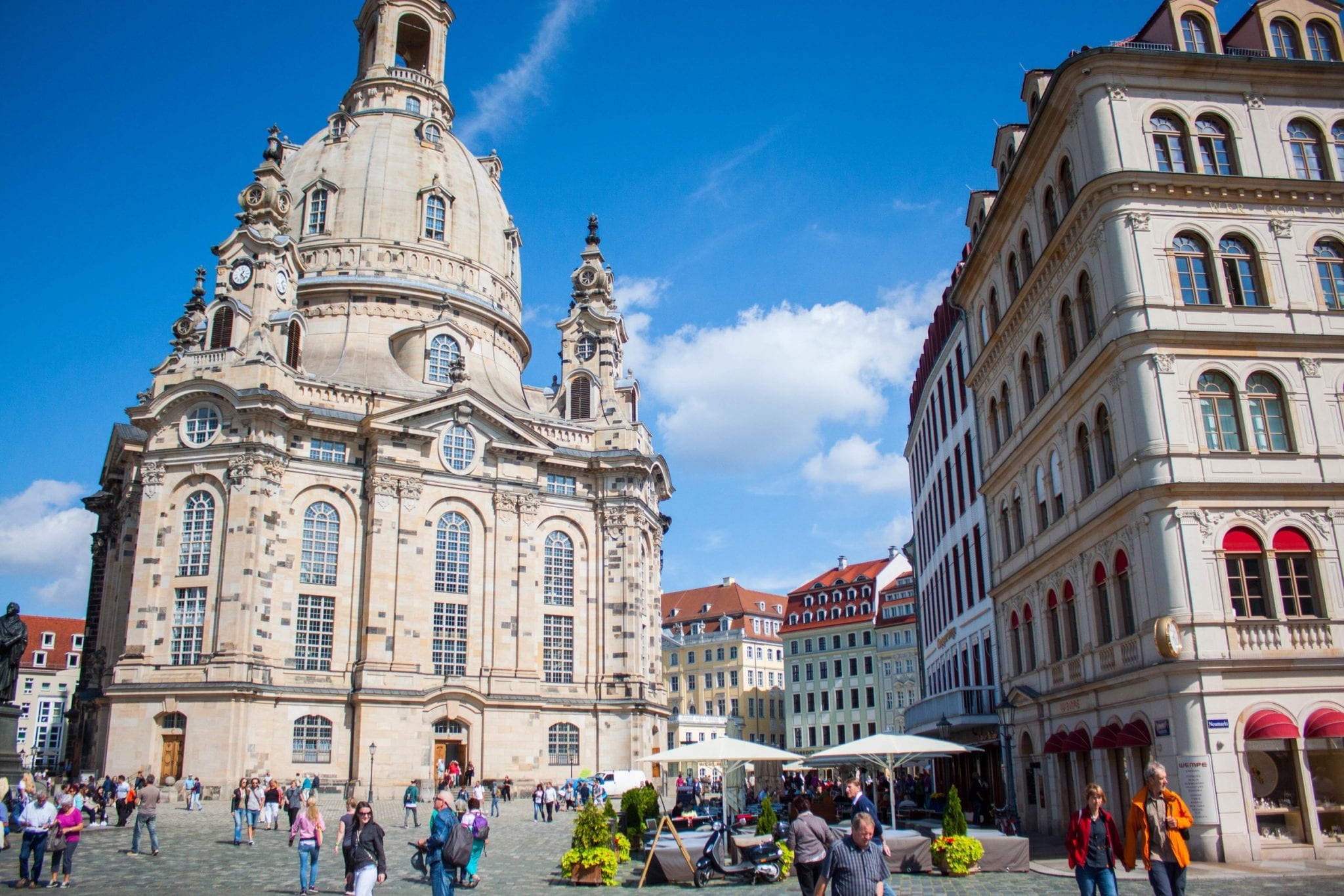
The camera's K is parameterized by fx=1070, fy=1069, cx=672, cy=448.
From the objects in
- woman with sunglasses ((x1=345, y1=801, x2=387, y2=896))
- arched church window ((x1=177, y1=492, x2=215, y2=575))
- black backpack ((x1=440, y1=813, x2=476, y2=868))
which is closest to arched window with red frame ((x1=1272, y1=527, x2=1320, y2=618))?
black backpack ((x1=440, y1=813, x2=476, y2=868))

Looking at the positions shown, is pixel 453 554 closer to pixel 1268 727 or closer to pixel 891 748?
pixel 891 748

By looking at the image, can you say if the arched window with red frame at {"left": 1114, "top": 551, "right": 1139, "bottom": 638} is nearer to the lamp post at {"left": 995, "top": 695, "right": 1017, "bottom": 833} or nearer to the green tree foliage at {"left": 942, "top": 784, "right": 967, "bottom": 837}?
the green tree foliage at {"left": 942, "top": 784, "right": 967, "bottom": 837}

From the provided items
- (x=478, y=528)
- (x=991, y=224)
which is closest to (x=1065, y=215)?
(x=991, y=224)

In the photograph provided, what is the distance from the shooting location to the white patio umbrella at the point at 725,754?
89.3 feet

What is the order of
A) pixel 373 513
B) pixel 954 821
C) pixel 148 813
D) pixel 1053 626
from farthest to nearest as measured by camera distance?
1. pixel 373 513
2. pixel 1053 626
3. pixel 148 813
4. pixel 954 821

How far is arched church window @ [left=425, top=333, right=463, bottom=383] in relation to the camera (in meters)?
59.8

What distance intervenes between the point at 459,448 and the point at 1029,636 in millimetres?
32240

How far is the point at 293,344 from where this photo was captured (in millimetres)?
56844

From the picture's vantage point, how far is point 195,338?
5509 cm

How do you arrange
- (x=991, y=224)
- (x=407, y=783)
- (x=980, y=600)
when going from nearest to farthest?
1. (x=991, y=224)
2. (x=980, y=600)
3. (x=407, y=783)

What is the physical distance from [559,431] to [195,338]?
1975 centimetres

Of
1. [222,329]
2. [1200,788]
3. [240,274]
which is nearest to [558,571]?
[222,329]

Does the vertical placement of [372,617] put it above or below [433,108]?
below

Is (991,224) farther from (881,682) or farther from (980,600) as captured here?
(881,682)
